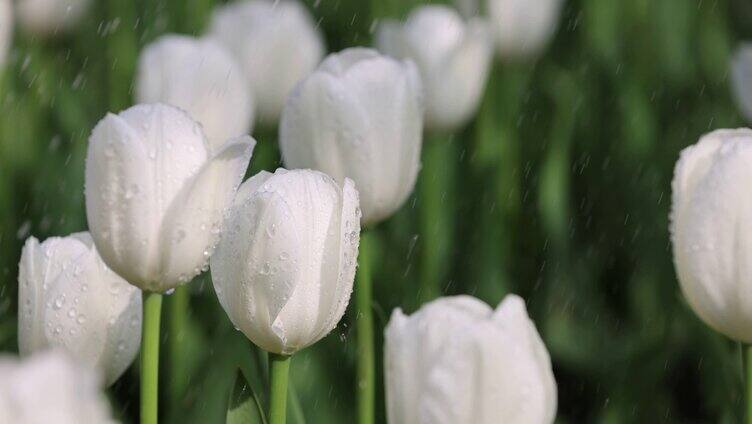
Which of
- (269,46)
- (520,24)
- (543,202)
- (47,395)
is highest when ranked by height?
(47,395)

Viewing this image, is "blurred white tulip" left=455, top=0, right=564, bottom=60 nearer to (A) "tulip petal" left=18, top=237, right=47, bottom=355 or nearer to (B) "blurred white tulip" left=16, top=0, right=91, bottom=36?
(B) "blurred white tulip" left=16, top=0, right=91, bottom=36

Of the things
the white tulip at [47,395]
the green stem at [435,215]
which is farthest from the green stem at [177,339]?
the white tulip at [47,395]

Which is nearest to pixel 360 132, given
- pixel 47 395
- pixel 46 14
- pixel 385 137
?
pixel 385 137

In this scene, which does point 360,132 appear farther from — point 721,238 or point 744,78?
point 744,78

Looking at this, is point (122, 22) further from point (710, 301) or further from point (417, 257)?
point (710, 301)

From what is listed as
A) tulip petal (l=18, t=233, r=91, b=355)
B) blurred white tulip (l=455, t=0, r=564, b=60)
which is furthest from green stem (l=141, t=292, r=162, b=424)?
blurred white tulip (l=455, t=0, r=564, b=60)

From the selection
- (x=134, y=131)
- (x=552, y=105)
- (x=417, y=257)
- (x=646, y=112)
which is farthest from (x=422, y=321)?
(x=552, y=105)
